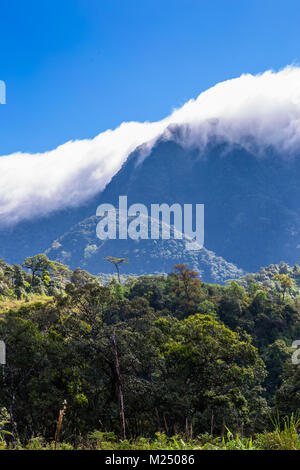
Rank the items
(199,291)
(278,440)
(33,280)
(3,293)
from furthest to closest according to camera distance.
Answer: (33,280), (199,291), (3,293), (278,440)

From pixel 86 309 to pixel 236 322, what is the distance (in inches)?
1225

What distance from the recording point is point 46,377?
1536 cm


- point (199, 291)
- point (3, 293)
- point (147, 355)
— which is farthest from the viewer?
point (199, 291)

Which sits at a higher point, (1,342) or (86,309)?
(86,309)

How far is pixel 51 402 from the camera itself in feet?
48.1

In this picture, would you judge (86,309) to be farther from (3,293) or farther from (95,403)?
(3,293)

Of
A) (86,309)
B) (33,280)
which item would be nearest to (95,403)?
(86,309)

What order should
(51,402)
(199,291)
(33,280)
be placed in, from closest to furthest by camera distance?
(51,402)
(199,291)
(33,280)
